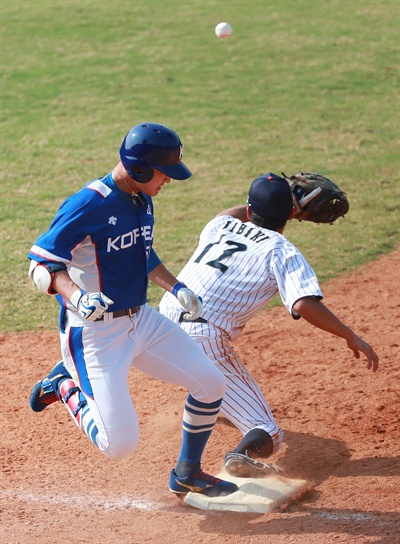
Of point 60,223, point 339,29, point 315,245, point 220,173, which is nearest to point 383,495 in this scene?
point 60,223

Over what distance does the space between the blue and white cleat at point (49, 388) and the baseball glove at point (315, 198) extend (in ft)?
5.63

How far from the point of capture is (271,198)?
4.90 m

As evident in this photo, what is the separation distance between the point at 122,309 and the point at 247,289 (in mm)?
960

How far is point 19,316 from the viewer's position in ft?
23.8

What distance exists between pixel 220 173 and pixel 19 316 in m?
4.12

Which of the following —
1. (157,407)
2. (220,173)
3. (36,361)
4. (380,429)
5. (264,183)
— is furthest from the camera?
(220,173)

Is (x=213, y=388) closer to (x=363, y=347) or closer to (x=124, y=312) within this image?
(x=124, y=312)

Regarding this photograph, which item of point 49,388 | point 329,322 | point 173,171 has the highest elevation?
point 173,171

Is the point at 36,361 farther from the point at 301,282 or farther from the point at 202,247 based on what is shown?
the point at 301,282

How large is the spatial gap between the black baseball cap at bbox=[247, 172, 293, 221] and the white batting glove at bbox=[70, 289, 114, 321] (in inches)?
54.8

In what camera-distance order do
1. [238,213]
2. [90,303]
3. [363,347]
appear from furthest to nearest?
[238,213] → [363,347] → [90,303]

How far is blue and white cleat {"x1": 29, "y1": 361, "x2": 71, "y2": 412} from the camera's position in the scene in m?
4.71

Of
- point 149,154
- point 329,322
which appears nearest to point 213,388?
point 329,322

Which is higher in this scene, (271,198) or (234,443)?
(271,198)
